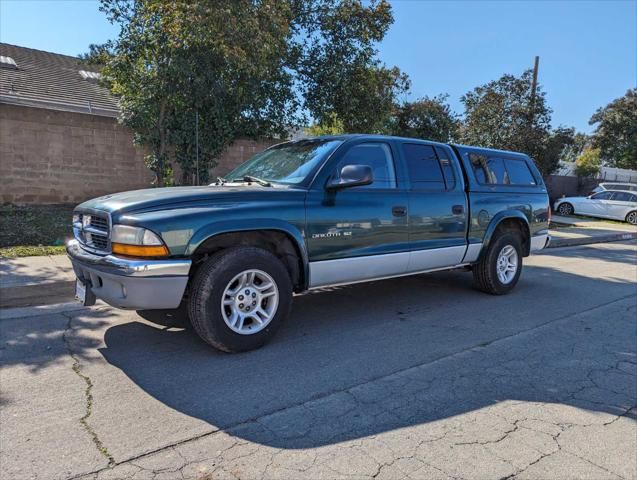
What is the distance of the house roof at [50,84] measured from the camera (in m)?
12.6

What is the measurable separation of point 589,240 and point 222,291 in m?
14.2

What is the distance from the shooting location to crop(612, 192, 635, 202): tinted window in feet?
70.8

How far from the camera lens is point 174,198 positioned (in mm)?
4004

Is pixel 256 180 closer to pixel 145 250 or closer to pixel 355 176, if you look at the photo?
pixel 355 176

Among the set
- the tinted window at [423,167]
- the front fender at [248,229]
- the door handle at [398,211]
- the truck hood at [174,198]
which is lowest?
the front fender at [248,229]

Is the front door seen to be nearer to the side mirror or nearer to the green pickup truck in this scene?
the green pickup truck

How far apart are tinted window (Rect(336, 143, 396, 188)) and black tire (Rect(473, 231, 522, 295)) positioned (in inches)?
81.5

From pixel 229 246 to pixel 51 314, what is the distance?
2.60 metres

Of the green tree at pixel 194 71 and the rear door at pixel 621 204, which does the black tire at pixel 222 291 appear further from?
the rear door at pixel 621 204

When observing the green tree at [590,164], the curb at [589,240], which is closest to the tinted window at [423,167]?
the curb at [589,240]

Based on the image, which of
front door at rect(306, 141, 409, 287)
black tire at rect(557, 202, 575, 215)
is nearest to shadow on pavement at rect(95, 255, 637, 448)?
front door at rect(306, 141, 409, 287)

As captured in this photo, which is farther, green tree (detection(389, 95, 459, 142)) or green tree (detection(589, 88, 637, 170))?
green tree (detection(589, 88, 637, 170))

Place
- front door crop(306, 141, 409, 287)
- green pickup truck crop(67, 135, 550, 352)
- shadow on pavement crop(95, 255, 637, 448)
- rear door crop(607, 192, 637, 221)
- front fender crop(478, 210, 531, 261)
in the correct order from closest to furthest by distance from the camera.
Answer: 1. shadow on pavement crop(95, 255, 637, 448)
2. green pickup truck crop(67, 135, 550, 352)
3. front door crop(306, 141, 409, 287)
4. front fender crop(478, 210, 531, 261)
5. rear door crop(607, 192, 637, 221)

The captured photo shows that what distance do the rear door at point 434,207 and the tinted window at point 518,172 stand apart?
4.36ft
